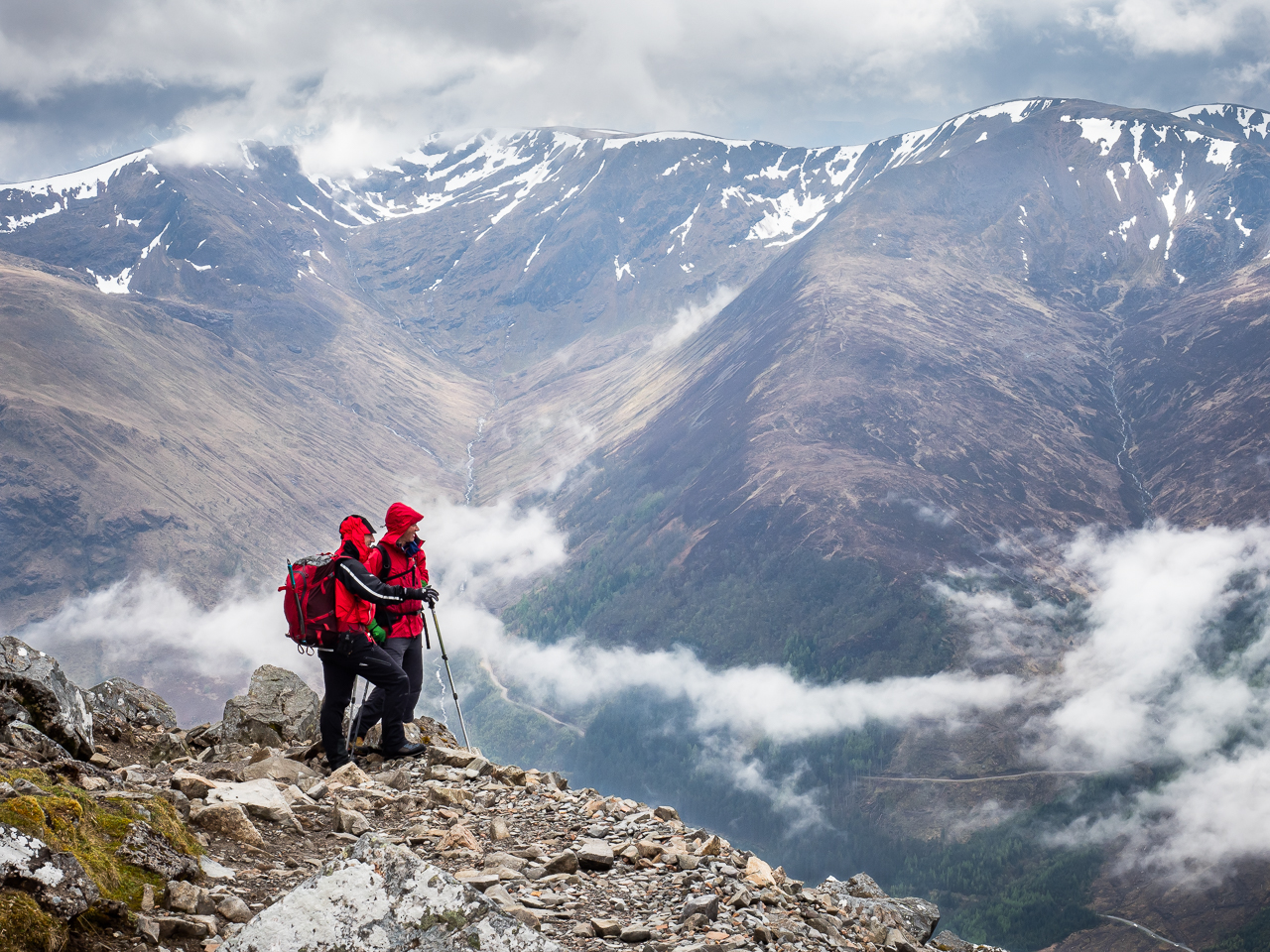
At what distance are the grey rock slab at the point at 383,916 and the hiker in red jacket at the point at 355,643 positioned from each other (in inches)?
322

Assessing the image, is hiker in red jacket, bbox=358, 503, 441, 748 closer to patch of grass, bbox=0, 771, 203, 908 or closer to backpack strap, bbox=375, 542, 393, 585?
backpack strap, bbox=375, 542, 393, 585

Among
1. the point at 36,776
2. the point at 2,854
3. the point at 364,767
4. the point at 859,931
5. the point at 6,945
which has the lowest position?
the point at 6,945

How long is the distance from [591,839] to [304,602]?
660 cm

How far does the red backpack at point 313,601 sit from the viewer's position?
53.2 ft

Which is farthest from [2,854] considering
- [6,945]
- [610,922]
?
[610,922]

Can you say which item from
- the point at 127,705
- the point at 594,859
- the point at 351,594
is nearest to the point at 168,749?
the point at 127,705

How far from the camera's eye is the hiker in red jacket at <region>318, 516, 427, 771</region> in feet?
53.9

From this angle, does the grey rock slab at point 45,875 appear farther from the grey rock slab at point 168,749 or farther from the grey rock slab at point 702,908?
the grey rock slab at point 168,749

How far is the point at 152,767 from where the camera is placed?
58.3 feet

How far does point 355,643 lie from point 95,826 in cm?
716

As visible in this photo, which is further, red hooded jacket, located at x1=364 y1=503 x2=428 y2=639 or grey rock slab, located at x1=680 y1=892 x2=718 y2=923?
red hooded jacket, located at x1=364 y1=503 x2=428 y2=639

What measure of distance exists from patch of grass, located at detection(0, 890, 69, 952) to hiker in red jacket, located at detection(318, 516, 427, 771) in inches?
348

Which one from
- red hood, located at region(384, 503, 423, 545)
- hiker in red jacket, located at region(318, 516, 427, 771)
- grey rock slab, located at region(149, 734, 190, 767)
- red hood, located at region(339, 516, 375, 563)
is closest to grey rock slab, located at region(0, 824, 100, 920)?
hiker in red jacket, located at region(318, 516, 427, 771)

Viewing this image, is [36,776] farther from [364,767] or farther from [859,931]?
[859,931]
